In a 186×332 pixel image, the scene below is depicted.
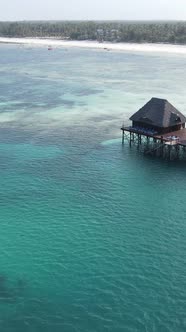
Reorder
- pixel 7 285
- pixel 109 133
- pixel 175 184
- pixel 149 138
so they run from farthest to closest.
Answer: pixel 109 133
pixel 149 138
pixel 175 184
pixel 7 285

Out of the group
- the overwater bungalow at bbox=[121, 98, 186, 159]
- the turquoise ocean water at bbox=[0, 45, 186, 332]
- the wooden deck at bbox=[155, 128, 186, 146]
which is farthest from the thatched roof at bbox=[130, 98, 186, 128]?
the turquoise ocean water at bbox=[0, 45, 186, 332]

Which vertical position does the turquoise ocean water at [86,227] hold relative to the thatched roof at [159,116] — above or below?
below

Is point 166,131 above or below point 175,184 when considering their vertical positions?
above

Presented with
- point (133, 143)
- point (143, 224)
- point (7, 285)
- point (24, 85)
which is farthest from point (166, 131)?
point (24, 85)

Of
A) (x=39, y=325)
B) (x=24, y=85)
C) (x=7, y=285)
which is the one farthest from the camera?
(x=24, y=85)

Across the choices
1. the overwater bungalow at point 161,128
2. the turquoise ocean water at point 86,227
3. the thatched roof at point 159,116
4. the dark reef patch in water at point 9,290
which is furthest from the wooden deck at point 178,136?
the dark reef patch in water at point 9,290

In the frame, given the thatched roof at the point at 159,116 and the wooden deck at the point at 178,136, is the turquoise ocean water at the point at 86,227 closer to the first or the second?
the wooden deck at the point at 178,136

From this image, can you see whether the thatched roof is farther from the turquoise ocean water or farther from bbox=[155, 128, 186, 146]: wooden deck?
the turquoise ocean water

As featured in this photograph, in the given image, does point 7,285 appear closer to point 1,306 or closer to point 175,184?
point 1,306
